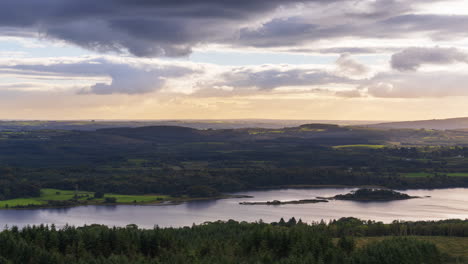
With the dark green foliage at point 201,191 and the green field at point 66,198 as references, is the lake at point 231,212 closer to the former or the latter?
the green field at point 66,198

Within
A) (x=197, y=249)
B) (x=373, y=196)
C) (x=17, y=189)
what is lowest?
(x=373, y=196)

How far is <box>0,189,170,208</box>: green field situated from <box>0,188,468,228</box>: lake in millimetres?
5077

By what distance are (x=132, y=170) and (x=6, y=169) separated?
25.7 meters

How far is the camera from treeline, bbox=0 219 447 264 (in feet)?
115

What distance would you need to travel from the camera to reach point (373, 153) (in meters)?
172

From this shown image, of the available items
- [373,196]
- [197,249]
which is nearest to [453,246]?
[197,249]

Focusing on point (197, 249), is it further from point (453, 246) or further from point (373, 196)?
point (373, 196)

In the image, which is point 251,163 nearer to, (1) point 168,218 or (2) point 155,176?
(2) point 155,176

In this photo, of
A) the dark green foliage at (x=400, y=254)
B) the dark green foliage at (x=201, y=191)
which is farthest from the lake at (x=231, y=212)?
the dark green foliage at (x=400, y=254)

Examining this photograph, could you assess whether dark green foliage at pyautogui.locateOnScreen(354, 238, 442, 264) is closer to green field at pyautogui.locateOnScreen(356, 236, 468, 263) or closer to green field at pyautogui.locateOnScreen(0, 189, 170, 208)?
green field at pyautogui.locateOnScreen(356, 236, 468, 263)

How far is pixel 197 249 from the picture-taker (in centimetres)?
3888

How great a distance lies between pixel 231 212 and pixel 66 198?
29.7 m

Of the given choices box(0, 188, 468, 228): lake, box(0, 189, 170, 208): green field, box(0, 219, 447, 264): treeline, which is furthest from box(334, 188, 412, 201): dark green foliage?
box(0, 219, 447, 264): treeline

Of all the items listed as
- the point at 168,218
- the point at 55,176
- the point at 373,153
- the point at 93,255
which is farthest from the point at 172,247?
the point at 373,153
